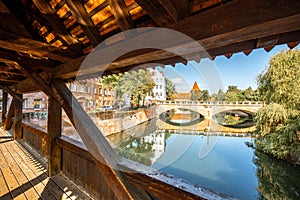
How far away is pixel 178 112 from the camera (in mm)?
20078

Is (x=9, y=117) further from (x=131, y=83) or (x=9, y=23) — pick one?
(x=131, y=83)

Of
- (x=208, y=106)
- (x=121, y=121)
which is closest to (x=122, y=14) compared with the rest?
(x=121, y=121)

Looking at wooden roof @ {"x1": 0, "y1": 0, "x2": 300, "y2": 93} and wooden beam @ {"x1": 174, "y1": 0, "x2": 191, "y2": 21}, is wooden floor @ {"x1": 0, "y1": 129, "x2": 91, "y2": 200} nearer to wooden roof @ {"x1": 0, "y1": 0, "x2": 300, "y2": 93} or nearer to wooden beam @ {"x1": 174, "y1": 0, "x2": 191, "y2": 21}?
wooden roof @ {"x1": 0, "y1": 0, "x2": 300, "y2": 93}

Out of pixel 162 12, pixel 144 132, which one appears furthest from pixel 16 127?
pixel 144 132

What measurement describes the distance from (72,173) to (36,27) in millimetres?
1982

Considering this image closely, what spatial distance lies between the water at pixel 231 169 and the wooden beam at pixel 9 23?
494 centimetres

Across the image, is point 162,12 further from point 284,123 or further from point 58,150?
point 284,123

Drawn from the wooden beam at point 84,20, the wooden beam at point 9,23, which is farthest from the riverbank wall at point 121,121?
the wooden beam at point 84,20

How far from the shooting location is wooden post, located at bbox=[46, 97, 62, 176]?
235 centimetres

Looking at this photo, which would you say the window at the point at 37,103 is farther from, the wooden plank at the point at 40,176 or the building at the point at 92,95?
the wooden plank at the point at 40,176

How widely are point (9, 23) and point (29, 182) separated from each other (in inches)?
88.5

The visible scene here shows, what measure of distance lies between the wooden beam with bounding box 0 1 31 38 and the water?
4.94 meters

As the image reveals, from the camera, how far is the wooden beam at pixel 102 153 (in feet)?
4.02

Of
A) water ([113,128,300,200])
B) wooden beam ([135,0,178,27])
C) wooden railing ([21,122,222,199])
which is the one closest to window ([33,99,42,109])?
water ([113,128,300,200])
